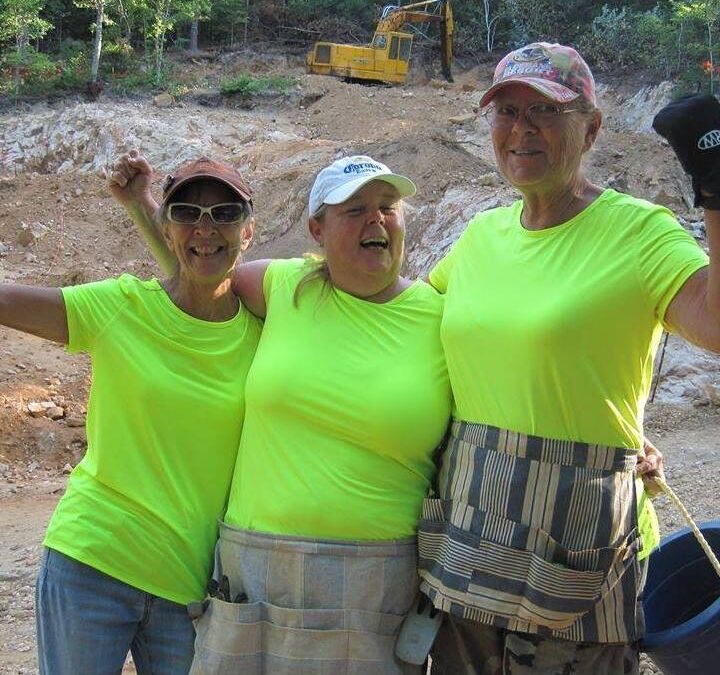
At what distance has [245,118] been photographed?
21609mm

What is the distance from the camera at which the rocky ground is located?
6.90m

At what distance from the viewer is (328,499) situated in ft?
7.88

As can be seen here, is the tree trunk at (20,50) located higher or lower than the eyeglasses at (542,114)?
lower

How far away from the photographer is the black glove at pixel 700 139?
1892 mm

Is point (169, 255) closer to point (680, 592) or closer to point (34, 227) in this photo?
point (680, 592)

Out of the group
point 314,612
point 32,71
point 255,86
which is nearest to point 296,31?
point 32,71

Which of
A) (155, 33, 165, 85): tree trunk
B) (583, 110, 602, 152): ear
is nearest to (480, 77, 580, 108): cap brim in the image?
(583, 110, 602, 152): ear

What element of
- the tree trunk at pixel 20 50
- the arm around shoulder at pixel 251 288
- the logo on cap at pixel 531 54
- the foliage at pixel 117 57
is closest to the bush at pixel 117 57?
the foliage at pixel 117 57

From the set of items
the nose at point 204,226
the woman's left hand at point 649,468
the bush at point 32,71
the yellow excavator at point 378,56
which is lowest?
the bush at point 32,71

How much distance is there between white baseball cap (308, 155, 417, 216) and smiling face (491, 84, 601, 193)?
35 centimetres

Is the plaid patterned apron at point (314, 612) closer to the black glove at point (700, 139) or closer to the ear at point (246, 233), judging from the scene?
the ear at point (246, 233)

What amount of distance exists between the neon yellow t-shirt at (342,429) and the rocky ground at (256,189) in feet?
5.92

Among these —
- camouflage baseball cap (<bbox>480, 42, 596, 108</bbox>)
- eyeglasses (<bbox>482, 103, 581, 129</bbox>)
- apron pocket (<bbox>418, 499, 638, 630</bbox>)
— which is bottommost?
apron pocket (<bbox>418, 499, 638, 630</bbox>)

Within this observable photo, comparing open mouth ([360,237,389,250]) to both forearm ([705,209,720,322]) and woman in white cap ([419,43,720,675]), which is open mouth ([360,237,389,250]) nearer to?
woman in white cap ([419,43,720,675])
